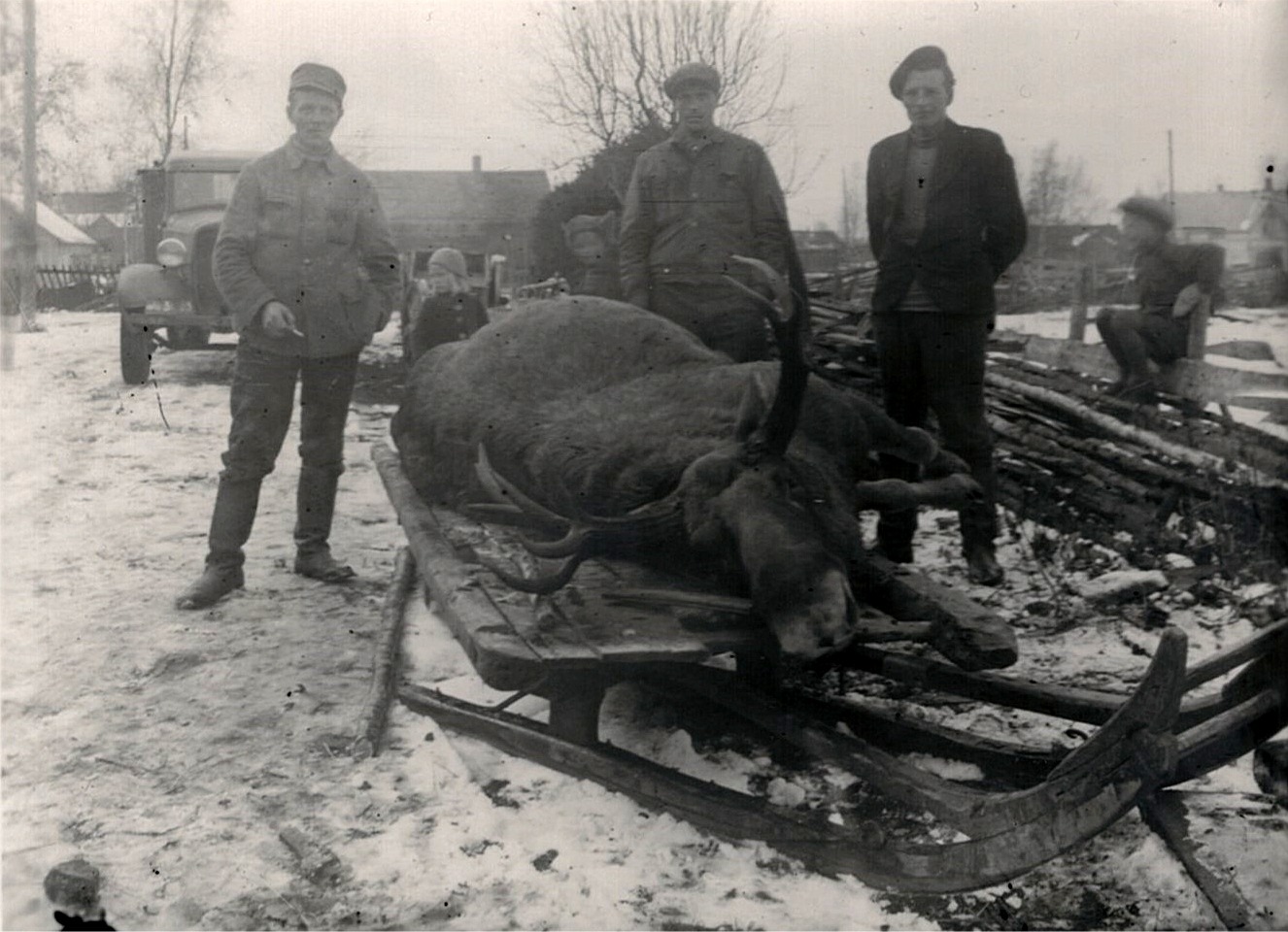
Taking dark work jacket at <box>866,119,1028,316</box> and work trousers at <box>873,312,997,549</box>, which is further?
work trousers at <box>873,312,997,549</box>

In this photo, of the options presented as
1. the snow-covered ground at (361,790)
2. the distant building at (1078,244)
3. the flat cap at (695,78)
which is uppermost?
the flat cap at (695,78)

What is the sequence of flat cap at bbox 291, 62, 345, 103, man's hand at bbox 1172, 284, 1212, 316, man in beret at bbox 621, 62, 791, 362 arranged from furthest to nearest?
man's hand at bbox 1172, 284, 1212, 316
man in beret at bbox 621, 62, 791, 362
flat cap at bbox 291, 62, 345, 103

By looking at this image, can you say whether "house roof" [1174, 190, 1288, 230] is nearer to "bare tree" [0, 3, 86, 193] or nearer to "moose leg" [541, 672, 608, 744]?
"moose leg" [541, 672, 608, 744]

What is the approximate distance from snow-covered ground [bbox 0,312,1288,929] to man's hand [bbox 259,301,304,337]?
1201mm

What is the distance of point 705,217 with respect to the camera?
4.95 m

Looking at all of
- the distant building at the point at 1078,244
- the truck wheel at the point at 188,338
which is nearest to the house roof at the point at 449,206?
the truck wheel at the point at 188,338

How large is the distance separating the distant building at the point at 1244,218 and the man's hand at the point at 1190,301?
34 centimetres

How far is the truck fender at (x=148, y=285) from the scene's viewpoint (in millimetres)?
11008

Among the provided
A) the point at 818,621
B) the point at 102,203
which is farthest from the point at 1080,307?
the point at 102,203

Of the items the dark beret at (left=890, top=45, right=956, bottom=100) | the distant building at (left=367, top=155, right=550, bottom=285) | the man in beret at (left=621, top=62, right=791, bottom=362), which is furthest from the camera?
the distant building at (left=367, top=155, right=550, bottom=285)

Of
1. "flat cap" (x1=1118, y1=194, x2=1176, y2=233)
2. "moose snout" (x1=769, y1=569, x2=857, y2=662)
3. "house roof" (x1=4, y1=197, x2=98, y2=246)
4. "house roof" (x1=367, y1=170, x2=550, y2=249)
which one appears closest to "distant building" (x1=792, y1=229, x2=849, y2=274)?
"flat cap" (x1=1118, y1=194, x2=1176, y2=233)

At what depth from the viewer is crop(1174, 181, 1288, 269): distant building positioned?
314 cm

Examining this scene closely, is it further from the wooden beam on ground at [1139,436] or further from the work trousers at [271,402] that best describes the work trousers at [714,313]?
the wooden beam on ground at [1139,436]

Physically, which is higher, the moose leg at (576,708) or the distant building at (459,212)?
the distant building at (459,212)
